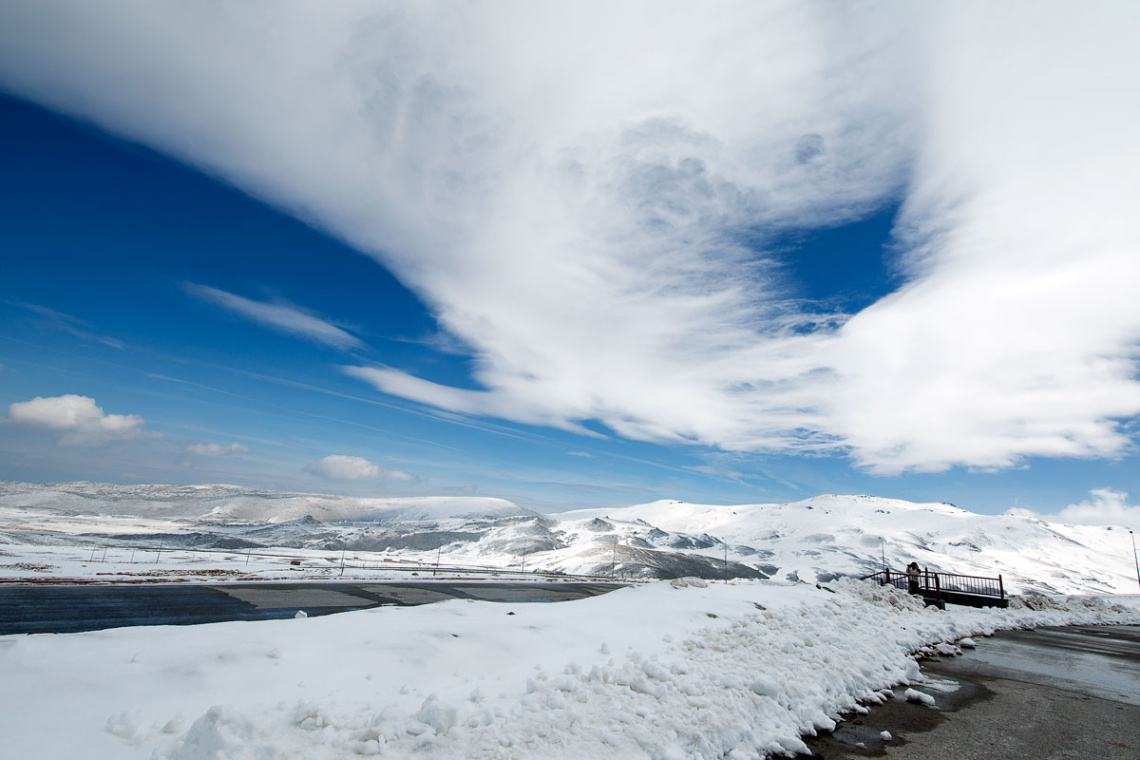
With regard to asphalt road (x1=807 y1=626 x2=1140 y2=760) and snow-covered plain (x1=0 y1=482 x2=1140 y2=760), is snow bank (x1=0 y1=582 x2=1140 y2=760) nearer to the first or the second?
snow-covered plain (x1=0 y1=482 x2=1140 y2=760)

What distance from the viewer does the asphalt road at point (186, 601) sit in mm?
15023

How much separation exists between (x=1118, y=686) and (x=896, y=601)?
12.0 meters

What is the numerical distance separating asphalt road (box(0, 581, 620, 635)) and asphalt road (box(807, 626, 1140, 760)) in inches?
663

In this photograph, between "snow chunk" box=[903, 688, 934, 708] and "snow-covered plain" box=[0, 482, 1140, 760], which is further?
"snow chunk" box=[903, 688, 934, 708]

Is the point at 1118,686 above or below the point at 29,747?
below

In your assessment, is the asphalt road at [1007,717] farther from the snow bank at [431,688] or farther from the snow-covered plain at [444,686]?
the snow bank at [431,688]

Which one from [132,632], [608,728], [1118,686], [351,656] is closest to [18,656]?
[132,632]

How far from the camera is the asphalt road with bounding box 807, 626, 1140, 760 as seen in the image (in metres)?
7.60

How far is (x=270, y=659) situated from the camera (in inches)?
274

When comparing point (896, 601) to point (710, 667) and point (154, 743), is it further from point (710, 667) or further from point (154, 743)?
point (154, 743)

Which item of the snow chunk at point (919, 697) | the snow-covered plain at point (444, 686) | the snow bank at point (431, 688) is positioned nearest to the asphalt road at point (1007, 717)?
the snow chunk at point (919, 697)

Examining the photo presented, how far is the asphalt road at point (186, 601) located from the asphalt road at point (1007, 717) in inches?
663

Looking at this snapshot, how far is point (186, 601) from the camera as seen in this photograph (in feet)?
65.5

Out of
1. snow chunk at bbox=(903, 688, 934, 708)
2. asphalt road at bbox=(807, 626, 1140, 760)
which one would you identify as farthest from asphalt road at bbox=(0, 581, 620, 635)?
snow chunk at bbox=(903, 688, 934, 708)
